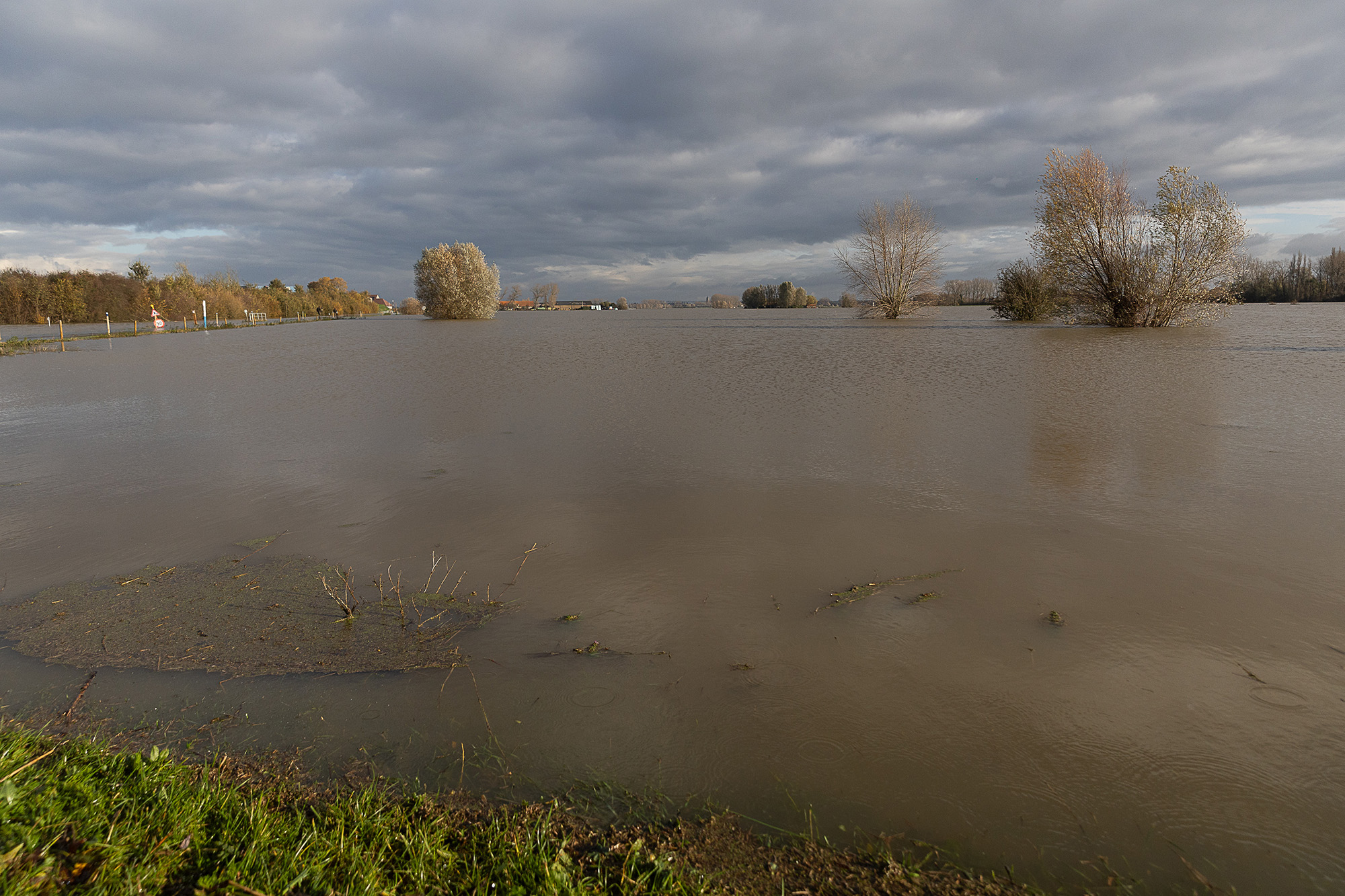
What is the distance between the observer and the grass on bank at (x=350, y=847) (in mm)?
1706

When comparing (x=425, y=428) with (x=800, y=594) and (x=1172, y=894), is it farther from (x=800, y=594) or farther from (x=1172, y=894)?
(x=1172, y=894)

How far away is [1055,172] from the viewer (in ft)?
90.6

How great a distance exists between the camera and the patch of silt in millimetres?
3092

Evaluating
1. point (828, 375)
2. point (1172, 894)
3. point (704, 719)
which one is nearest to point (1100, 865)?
point (1172, 894)

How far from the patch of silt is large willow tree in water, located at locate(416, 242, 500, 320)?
64.3 metres

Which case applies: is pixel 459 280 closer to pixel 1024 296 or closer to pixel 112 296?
pixel 112 296

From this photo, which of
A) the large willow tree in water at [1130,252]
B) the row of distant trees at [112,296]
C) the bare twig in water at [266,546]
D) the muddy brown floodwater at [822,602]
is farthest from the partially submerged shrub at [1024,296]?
the row of distant trees at [112,296]

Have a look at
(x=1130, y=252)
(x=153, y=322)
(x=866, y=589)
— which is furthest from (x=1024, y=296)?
(x=153, y=322)

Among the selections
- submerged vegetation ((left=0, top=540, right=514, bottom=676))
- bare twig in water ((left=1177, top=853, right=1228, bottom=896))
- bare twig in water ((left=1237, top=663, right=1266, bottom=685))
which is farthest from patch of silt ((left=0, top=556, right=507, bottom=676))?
bare twig in water ((left=1237, top=663, right=1266, bottom=685))

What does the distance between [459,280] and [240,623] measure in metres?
65.2

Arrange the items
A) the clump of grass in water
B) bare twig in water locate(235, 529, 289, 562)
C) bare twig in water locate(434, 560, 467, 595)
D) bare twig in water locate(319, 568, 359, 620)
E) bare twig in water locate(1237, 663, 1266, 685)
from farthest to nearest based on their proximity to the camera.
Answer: bare twig in water locate(235, 529, 289, 562)
bare twig in water locate(434, 560, 467, 595)
the clump of grass in water
bare twig in water locate(319, 568, 359, 620)
bare twig in water locate(1237, 663, 1266, 685)

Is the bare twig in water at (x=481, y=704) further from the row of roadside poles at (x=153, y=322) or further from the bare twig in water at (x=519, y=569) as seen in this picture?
the row of roadside poles at (x=153, y=322)

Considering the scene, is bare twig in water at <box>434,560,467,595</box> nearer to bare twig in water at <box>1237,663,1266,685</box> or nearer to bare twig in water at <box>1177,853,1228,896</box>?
bare twig in water at <box>1177,853,1228,896</box>

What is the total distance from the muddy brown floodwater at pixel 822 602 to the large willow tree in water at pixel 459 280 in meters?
57.7
